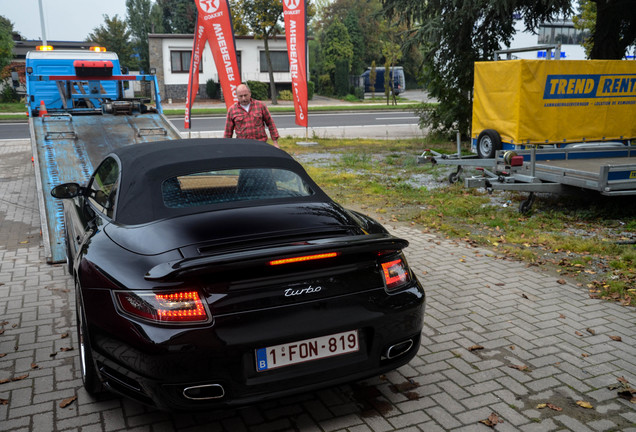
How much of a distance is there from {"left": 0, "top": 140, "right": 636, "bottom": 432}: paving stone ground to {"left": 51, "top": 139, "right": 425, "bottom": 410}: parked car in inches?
15.1

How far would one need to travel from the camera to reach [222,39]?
44.4ft

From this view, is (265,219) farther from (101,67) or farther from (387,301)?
(101,67)

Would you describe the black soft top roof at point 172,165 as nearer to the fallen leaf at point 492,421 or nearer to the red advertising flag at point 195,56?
the fallen leaf at point 492,421

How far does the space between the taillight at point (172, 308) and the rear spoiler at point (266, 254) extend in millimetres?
98

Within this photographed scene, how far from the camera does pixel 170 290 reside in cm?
266

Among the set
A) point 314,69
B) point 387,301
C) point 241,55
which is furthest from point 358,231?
point 314,69

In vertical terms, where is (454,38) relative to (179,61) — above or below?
below

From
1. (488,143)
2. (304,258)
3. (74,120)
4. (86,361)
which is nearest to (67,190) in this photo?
(86,361)

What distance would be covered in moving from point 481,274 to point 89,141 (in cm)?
762

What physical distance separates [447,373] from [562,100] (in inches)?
329

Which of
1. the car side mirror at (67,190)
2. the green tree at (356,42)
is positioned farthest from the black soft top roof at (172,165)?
the green tree at (356,42)

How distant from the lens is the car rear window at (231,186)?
11.5 ft

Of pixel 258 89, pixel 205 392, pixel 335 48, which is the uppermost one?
pixel 335 48

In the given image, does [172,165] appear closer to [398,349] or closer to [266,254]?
[266,254]
